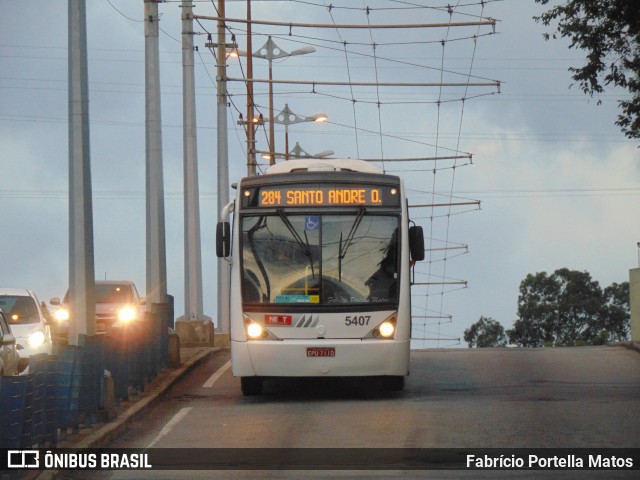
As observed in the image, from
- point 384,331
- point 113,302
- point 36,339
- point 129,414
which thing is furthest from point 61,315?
point 129,414

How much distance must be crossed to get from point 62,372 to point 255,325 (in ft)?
19.3

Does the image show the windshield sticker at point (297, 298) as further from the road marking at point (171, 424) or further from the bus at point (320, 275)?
the road marking at point (171, 424)

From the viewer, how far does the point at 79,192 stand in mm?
20719

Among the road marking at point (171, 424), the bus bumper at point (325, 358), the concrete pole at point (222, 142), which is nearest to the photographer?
the road marking at point (171, 424)

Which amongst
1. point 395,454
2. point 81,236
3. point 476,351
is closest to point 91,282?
point 81,236

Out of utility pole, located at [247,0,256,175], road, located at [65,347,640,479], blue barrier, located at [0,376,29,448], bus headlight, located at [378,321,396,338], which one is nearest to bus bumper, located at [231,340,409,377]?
bus headlight, located at [378,321,396,338]

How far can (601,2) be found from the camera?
74.5ft

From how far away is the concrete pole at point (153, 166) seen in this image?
2819 cm

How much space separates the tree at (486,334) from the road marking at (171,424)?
96.8m

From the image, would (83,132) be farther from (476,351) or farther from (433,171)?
(433,171)

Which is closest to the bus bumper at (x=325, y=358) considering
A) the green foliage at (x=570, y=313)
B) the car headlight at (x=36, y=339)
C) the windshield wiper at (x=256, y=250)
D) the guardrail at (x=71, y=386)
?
the windshield wiper at (x=256, y=250)

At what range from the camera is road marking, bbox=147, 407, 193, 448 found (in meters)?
16.5

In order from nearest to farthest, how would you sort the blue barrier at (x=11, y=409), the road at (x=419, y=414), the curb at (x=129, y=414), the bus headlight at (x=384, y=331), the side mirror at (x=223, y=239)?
1. the blue barrier at (x=11, y=409)
2. the curb at (x=129, y=414)
3. the road at (x=419, y=414)
4. the bus headlight at (x=384, y=331)
5. the side mirror at (x=223, y=239)

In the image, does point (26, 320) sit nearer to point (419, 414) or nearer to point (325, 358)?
point (325, 358)
